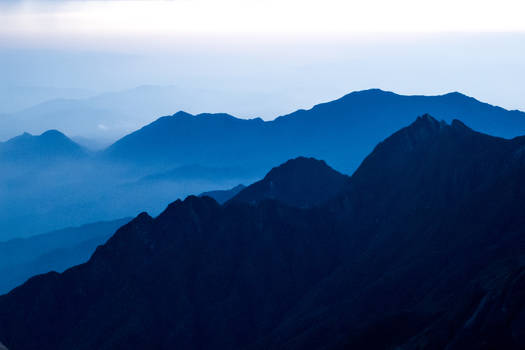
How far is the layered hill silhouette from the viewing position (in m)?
102

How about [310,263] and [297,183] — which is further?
[297,183]

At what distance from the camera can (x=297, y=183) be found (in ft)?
579

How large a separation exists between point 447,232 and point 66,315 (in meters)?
72.7

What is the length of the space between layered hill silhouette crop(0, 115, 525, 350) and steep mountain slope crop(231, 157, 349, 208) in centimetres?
2337

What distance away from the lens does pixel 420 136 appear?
5989 inches

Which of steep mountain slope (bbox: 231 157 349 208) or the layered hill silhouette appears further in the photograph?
steep mountain slope (bbox: 231 157 349 208)

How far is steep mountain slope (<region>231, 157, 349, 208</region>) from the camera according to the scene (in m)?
173

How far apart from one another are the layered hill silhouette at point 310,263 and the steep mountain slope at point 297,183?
76.7ft

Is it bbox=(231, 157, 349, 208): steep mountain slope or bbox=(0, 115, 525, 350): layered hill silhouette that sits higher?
bbox=(231, 157, 349, 208): steep mountain slope

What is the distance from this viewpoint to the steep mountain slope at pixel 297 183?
173 metres

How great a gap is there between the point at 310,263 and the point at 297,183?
151ft

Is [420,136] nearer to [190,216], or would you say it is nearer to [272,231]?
[272,231]

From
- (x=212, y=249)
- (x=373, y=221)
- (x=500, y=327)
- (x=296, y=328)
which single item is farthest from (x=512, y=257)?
(x=212, y=249)

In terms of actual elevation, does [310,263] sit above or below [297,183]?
below
